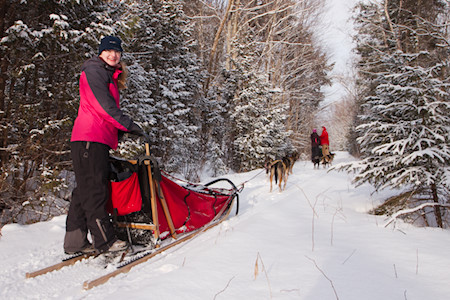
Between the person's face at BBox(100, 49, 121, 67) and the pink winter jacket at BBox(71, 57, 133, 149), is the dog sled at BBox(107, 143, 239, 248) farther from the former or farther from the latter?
the person's face at BBox(100, 49, 121, 67)

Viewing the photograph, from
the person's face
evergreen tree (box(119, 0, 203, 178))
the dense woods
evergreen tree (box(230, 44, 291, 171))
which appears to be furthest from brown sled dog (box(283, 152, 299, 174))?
the person's face

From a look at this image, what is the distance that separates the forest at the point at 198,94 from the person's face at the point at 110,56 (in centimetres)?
261

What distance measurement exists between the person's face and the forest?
8.57 ft

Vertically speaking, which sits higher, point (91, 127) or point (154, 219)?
point (91, 127)

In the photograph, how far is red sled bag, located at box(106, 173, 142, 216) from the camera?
2391 mm

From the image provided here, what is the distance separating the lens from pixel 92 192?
2219mm

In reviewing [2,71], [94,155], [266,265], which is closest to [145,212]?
[94,155]

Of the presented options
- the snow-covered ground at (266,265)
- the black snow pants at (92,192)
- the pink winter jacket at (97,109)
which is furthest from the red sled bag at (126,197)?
the snow-covered ground at (266,265)

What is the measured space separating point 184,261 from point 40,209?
12.1ft

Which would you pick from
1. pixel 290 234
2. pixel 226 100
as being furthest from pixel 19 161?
pixel 226 100

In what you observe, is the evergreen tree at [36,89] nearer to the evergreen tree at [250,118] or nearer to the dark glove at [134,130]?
the dark glove at [134,130]

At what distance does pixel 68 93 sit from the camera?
5.04 meters

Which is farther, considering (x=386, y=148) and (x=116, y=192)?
(x=386, y=148)

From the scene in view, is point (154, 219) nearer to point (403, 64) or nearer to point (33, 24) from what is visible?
point (403, 64)
